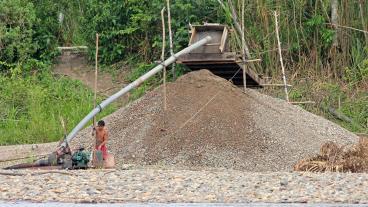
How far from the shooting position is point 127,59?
2519 centimetres

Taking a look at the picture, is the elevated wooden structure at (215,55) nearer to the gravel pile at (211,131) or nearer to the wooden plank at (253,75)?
the wooden plank at (253,75)

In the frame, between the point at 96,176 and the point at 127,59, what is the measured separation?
43.9 ft

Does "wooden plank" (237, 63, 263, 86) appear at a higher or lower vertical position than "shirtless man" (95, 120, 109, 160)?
higher

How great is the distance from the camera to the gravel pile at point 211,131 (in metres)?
15.7

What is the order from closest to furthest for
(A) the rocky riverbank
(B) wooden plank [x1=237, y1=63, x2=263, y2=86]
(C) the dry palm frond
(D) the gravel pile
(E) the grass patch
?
(A) the rocky riverbank
(C) the dry palm frond
(D) the gravel pile
(B) wooden plank [x1=237, y1=63, x2=263, y2=86]
(E) the grass patch

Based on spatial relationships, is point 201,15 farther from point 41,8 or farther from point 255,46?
point 41,8

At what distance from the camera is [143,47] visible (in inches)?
982

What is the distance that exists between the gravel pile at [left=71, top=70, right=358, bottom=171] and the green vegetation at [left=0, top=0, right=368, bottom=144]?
3752mm

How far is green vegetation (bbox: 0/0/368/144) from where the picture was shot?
71.5ft

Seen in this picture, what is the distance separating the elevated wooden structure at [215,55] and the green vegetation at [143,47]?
13.5 ft

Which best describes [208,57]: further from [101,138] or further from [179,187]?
[179,187]

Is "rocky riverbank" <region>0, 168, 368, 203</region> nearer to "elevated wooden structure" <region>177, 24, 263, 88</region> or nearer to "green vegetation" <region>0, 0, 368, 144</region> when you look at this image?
"elevated wooden structure" <region>177, 24, 263, 88</region>

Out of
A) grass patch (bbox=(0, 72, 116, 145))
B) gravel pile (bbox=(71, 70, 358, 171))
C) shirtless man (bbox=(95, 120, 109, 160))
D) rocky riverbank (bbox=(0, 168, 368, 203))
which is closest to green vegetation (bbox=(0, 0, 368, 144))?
grass patch (bbox=(0, 72, 116, 145))

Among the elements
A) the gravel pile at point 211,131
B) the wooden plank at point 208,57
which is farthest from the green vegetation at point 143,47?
the wooden plank at point 208,57
